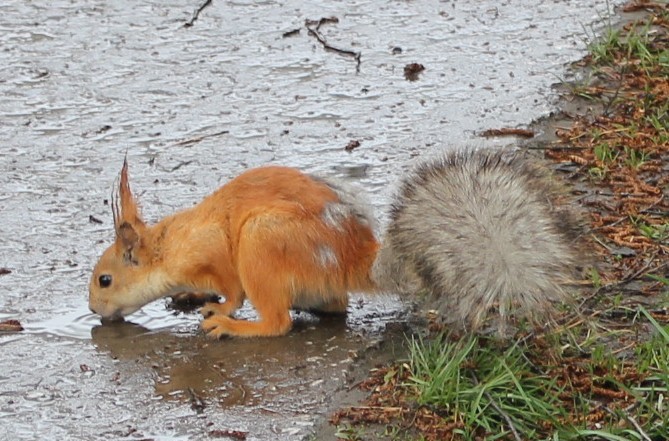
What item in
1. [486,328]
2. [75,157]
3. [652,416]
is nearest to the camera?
[652,416]

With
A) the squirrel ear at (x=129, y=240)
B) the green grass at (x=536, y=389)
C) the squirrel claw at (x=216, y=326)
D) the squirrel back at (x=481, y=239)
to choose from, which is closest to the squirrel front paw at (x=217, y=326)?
the squirrel claw at (x=216, y=326)

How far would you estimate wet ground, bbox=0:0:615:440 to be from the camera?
4340 mm

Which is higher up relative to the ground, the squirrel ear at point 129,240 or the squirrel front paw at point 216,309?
the squirrel ear at point 129,240

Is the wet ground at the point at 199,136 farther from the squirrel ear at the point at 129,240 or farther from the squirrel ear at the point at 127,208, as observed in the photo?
Answer: the squirrel ear at the point at 127,208

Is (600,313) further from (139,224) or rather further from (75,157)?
(75,157)

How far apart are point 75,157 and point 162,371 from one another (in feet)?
6.17

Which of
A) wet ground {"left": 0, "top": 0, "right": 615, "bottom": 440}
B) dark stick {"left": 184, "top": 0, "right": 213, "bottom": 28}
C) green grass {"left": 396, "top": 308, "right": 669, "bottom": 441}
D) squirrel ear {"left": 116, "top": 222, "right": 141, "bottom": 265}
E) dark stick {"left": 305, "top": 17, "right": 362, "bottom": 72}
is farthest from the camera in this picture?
dark stick {"left": 184, "top": 0, "right": 213, "bottom": 28}

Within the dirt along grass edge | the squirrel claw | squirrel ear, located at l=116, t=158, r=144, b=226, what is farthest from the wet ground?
squirrel ear, located at l=116, t=158, r=144, b=226

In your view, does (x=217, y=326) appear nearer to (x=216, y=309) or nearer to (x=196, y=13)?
(x=216, y=309)

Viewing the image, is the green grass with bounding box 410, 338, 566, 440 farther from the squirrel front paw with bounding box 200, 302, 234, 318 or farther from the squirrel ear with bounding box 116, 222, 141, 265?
the squirrel ear with bounding box 116, 222, 141, 265

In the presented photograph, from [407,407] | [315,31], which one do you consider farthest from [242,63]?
[407,407]

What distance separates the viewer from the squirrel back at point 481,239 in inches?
152

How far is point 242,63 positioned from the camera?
7145mm

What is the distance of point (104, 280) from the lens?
4.88 metres
